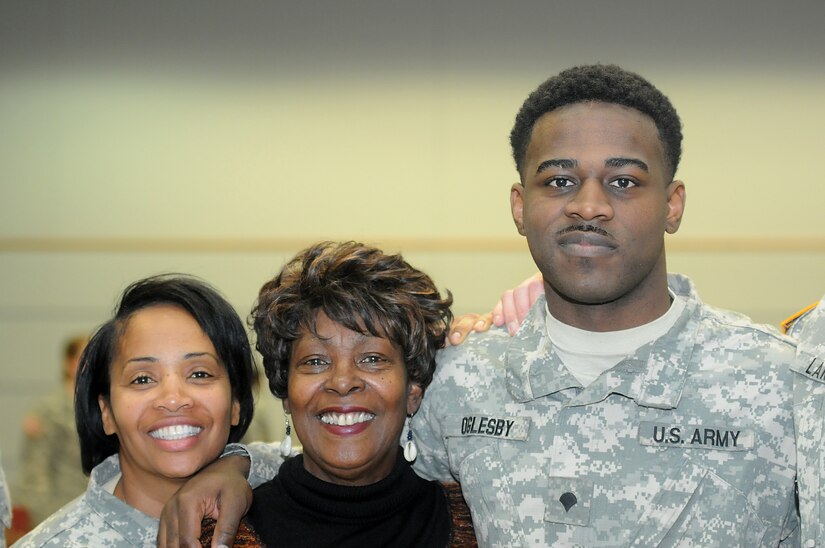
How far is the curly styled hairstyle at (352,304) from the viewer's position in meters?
2.19

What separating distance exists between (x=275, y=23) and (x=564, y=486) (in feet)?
14.1

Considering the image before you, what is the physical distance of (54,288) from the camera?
588 centimetres

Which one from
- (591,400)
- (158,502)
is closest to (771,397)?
(591,400)

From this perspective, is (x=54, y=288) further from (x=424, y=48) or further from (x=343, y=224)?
(x=424, y=48)

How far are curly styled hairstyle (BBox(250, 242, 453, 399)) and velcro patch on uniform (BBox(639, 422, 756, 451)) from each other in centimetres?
53

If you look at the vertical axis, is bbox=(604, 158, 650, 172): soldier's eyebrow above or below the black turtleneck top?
above

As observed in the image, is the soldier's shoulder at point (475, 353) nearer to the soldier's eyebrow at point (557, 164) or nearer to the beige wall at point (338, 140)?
the soldier's eyebrow at point (557, 164)

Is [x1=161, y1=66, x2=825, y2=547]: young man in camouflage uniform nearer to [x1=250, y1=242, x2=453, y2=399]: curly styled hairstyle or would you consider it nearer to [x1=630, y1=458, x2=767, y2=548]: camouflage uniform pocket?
[x1=630, y1=458, x2=767, y2=548]: camouflage uniform pocket

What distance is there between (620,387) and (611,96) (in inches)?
25.1

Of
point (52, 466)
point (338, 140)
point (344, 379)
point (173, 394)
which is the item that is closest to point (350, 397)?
point (344, 379)

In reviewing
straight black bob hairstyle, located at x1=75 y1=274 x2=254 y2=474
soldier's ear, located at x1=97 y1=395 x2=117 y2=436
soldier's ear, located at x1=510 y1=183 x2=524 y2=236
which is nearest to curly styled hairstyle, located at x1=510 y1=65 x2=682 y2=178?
soldier's ear, located at x1=510 y1=183 x2=524 y2=236

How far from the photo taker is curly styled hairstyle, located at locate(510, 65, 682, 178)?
2.10 metres

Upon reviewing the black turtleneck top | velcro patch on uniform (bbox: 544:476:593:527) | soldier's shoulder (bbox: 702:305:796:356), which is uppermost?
soldier's shoulder (bbox: 702:305:796:356)

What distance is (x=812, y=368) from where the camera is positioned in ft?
6.30
